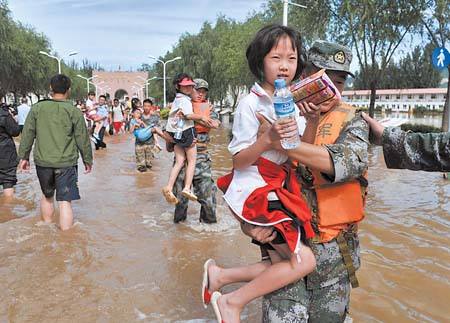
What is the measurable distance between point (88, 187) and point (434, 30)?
13994 mm

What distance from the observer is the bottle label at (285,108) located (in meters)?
1.90

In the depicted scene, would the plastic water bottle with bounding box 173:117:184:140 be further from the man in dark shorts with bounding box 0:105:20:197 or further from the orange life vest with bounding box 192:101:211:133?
the man in dark shorts with bounding box 0:105:20:197

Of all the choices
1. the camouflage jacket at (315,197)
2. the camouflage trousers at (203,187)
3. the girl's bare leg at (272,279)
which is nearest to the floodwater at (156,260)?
the camouflage trousers at (203,187)

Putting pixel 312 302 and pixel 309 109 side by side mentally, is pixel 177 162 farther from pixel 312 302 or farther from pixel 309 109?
pixel 309 109

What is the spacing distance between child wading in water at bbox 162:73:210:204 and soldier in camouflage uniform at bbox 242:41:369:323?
353 cm

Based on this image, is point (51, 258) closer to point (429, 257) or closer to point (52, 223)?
point (52, 223)

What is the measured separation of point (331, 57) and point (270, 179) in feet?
2.28

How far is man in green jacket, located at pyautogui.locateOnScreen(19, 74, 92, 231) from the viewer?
5621mm

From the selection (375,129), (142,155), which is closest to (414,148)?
(375,129)

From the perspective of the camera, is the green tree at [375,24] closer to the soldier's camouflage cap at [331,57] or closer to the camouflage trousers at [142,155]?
the camouflage trousers at [142,155]

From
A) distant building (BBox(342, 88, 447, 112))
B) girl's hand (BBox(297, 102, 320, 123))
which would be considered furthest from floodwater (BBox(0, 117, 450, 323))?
distant building (BBox(342, 88, 447, 112))

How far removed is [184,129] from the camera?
5.89 m

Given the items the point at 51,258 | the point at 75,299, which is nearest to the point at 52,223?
the point at 51,258

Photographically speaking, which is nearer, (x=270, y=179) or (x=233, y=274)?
(x=270, y=179)
